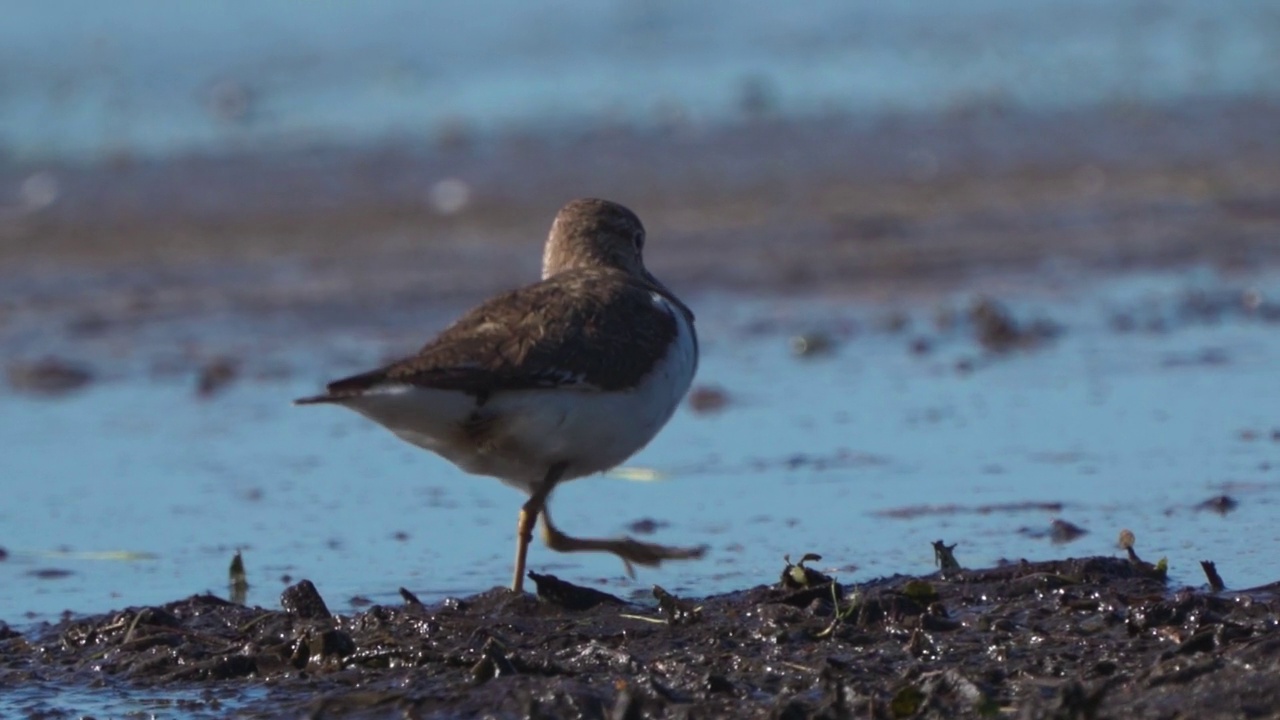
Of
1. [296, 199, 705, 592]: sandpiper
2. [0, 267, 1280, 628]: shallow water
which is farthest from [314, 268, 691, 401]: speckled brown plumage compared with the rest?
[0, 267, 1280, 628]: shallow water

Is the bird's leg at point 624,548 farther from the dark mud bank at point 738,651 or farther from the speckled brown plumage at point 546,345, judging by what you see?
the speckled brown plumage at point 546,345

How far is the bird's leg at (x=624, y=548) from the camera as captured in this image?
202 inches

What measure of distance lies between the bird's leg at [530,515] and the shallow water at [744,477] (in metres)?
0.22

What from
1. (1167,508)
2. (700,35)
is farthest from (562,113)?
(1167,508)

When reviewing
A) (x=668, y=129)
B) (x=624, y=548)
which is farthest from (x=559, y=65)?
(x=624, y=548)

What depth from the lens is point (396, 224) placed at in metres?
11.6

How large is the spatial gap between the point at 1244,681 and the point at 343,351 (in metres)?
5.58

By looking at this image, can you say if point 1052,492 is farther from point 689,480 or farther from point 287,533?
point 287,533

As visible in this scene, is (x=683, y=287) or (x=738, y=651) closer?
(x=738, y=651)

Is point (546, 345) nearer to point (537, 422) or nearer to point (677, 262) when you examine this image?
point (537, 422)

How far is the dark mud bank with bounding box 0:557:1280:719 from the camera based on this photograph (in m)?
3.60

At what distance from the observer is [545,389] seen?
4.78 meters

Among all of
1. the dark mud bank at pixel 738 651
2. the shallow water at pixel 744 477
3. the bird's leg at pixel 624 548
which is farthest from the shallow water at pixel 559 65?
the dark mud bank at pixel 738 651

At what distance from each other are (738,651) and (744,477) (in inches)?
82.5
